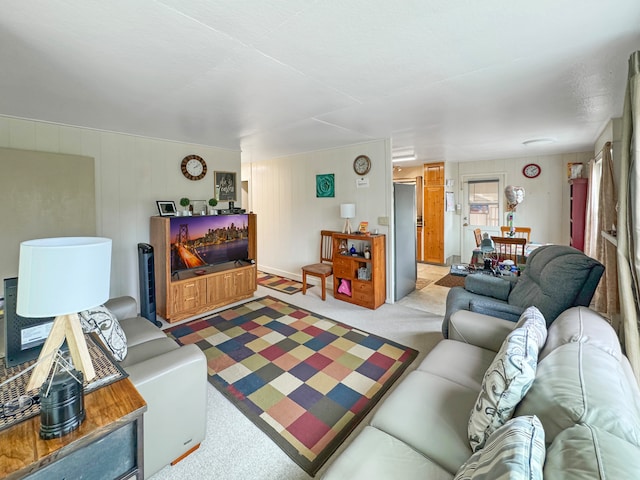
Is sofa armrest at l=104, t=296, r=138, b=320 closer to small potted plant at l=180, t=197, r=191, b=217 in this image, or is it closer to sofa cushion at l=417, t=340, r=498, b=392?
small potted plant at l=180, t=197, r=191, b=217

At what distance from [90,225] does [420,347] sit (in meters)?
3.94

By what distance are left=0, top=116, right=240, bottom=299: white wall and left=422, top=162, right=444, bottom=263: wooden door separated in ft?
16.3

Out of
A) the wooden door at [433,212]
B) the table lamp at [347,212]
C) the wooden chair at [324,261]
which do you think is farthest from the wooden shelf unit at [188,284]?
the wooden door at [433,212]

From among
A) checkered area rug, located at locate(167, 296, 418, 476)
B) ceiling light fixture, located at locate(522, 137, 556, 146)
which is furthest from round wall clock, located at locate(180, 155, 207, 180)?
ceiling light fixture, located at locate(522, 137, 556, 146)

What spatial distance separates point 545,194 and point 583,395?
247 inches

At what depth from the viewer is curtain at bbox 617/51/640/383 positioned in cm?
159

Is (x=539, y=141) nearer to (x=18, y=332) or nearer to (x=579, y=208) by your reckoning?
(x=579, y=208)

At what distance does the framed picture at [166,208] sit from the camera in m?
3.85

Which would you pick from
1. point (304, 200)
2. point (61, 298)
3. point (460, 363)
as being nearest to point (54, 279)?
point (61, 298)

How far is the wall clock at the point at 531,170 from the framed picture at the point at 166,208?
673 centimetres

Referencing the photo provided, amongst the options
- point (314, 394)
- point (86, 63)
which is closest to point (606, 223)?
point (314, 394)

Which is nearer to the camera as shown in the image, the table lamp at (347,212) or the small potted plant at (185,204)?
the small potted plant at (185,204)

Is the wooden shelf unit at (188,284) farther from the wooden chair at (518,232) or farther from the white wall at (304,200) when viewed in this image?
the wooden chair at (518,232)

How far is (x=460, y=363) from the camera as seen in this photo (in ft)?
6.04
